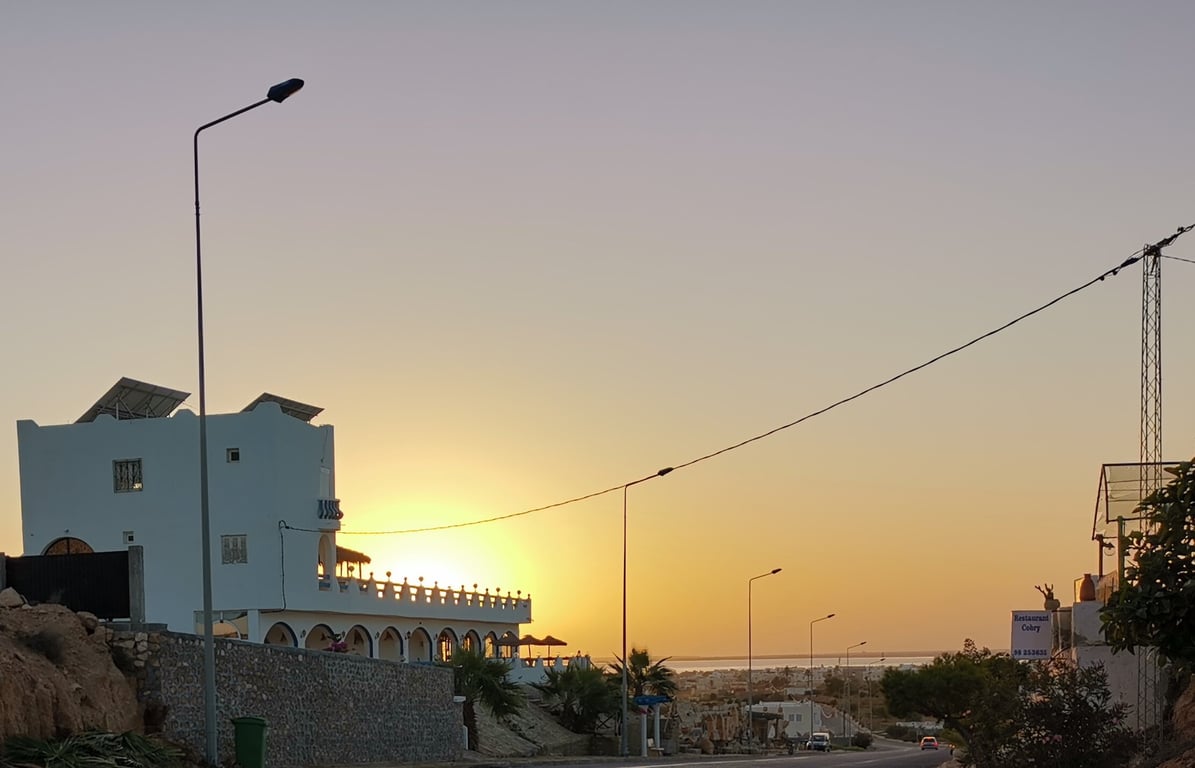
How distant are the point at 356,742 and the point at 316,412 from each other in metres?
23.5

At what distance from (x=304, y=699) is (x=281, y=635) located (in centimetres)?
1870

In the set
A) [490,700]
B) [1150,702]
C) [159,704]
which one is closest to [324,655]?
[159,704]

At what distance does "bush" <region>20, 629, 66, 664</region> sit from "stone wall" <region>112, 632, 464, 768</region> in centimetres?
161

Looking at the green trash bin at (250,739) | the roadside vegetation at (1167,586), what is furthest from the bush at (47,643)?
the roadside vegetation at (1167,586)

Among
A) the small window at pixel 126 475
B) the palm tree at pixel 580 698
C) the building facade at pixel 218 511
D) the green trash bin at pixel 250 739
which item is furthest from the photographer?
the palm tree at pixel 580 698

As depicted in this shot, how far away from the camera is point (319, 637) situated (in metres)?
52.8

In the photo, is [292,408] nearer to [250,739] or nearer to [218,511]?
[218,511]

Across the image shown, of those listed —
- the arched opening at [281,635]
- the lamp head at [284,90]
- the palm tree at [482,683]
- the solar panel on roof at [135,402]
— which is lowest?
the palm tree at [482,683]

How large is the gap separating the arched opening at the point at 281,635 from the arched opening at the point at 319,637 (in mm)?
502

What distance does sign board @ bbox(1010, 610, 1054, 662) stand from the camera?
38.1 metres

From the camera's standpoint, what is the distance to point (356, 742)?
119 ft

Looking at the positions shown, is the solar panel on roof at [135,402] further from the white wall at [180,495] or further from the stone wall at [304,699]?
the stone wall at [304,699]

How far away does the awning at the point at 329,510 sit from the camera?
52.9m

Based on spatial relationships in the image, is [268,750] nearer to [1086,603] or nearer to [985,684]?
[985,684]
